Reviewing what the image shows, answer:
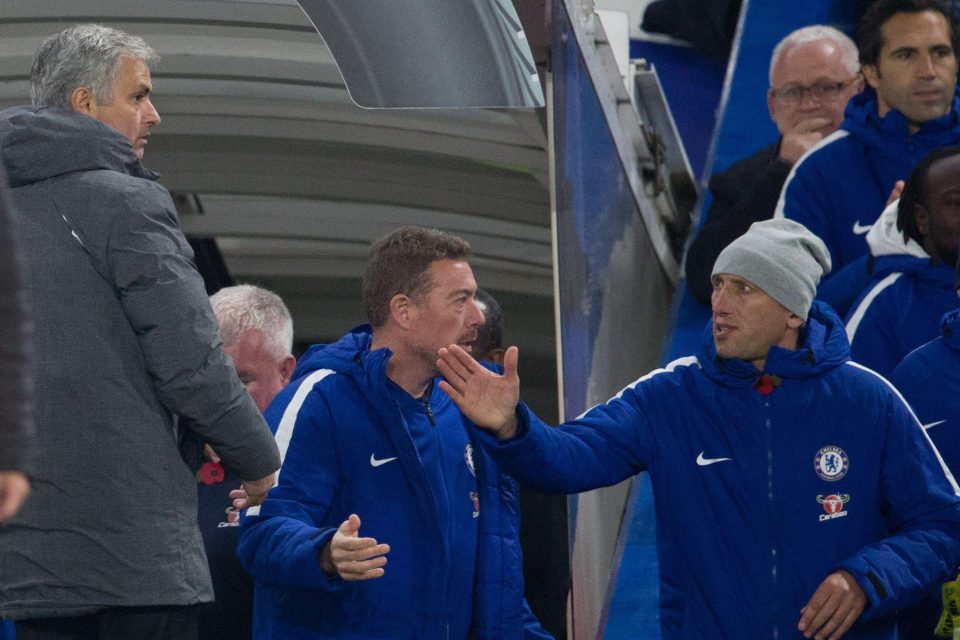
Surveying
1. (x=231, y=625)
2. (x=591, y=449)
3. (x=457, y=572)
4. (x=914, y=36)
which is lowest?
(x=231, y=625)

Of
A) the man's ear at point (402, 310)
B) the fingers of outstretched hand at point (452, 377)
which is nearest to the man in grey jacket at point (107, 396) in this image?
the fingers of outstretched hand at point (452, 377)

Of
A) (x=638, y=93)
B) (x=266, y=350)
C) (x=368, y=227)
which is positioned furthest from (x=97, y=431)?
(x=638, y=93)

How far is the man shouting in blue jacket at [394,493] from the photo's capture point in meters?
4.27

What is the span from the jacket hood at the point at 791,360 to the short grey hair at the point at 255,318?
1367 mm

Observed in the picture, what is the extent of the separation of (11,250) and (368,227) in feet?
20.3

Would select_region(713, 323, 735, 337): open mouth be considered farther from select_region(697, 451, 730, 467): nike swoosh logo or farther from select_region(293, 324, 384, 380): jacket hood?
select_region(293, 324, 384, 380): jacket hood

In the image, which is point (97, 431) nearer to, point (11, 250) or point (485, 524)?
point (485, 524)

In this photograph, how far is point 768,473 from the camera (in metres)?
4.37

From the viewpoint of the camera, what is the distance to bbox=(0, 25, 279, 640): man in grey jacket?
3713 mm

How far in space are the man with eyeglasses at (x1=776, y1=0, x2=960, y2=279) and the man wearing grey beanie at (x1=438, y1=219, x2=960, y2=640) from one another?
5.42 feet

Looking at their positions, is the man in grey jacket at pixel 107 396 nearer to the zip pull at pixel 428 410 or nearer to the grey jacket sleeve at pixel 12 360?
the zip pull at pixel 428 410

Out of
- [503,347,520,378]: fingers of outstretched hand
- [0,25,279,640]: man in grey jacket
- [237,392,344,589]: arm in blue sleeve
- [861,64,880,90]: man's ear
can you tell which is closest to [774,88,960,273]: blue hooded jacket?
[861,64,880,90]: man's ear

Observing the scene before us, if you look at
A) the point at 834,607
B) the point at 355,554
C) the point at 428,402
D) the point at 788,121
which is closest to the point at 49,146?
the point at 355,554

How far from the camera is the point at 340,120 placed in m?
6.77
